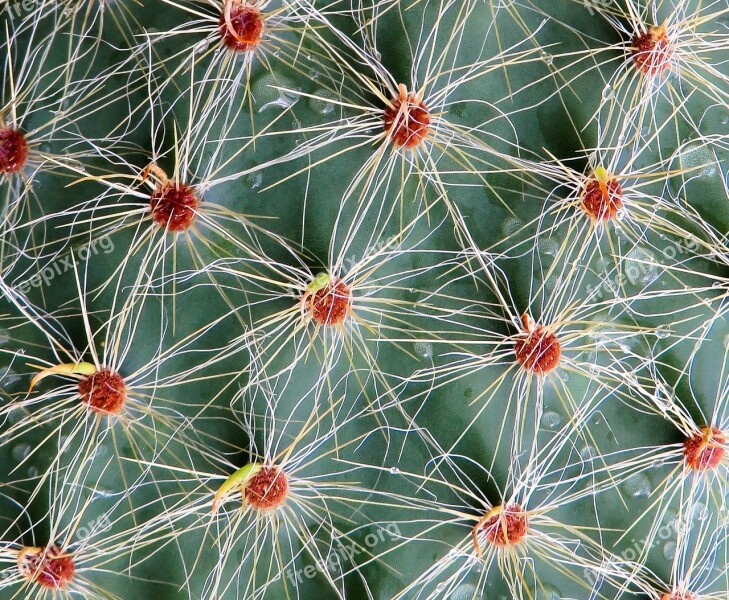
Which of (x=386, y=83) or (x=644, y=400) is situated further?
(x=644, y=400)

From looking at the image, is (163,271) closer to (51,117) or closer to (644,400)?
(51,117)

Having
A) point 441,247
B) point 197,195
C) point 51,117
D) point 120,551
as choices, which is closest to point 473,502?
point 441,247

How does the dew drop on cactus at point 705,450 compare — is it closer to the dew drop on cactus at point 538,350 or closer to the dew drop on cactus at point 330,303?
the dew drop on cactus at point 538,350

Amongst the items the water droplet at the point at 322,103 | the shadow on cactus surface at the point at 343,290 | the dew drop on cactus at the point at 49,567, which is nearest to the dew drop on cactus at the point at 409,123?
the shadow on cactus surface at the point at 343,290

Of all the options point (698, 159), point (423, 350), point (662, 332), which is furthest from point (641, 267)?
point (423, 350)

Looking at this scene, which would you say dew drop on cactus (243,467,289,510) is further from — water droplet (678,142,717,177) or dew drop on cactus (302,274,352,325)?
water droplet (678,142,717,177)
